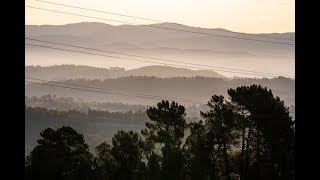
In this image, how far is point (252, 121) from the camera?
62.8 m

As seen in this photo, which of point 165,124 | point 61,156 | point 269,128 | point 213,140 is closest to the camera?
point 269,128

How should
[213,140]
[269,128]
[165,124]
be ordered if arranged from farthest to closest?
[213,140], [165,124], [269,128]

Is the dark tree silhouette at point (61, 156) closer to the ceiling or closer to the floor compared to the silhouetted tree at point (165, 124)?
closer to the floor

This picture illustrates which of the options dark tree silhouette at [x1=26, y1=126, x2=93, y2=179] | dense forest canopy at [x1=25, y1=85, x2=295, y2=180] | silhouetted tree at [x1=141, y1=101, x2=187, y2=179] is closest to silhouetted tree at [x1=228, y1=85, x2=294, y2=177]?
dense forest canopy at [x1=25, y1=85, x2=295, y2=180]

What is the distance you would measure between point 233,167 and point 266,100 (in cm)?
1230

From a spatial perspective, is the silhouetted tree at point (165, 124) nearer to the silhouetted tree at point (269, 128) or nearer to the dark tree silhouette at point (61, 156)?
the silhouetted tree at point (269, 128)

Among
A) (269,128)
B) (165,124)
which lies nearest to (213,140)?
(165,124)

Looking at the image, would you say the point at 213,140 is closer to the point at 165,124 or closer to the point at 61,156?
the point at 165,124

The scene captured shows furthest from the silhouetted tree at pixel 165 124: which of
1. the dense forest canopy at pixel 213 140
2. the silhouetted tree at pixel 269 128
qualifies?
the silhouetted tree at pixel 269 128

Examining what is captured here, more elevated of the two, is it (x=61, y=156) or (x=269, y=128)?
(x=269, y=128)

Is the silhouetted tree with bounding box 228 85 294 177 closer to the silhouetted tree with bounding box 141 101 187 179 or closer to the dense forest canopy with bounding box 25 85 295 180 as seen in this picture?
the dense forest canopy with bounding box 25 85 295 180
